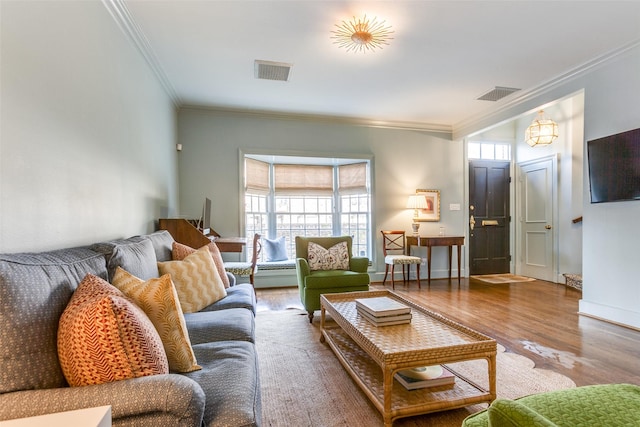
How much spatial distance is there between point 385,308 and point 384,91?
2.98 metres

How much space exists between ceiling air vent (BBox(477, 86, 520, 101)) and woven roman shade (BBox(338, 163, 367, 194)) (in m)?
1.96

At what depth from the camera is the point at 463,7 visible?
2371mm

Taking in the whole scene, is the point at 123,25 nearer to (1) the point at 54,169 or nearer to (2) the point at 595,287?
(1) the point at 54,169

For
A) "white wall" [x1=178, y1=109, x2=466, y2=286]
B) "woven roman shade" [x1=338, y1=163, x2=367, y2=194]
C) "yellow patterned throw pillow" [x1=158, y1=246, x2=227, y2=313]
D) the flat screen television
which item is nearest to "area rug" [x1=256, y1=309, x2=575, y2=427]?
"yellow patterned throw pillow" [x1=158, y1=246, x2=227, y2=313]

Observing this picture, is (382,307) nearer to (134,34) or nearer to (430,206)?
(134,34)

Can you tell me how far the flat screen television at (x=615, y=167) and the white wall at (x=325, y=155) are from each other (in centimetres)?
230

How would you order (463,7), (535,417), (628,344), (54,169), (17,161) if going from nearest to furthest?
(535,417) < (17,161) < (54,169) < (463,7) < (628,344)

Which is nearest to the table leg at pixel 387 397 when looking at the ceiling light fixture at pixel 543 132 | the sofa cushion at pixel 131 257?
the sofa cushion at pixel 131 257

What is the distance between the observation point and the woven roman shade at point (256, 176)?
15.9 ft

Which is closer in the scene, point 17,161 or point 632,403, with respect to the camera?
point 632,403

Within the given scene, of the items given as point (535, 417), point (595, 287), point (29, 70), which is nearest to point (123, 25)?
point (29, 70)

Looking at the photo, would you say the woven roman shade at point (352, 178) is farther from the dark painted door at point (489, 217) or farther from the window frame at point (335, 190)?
the dark painted door at point (489, 217)

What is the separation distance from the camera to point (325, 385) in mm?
1953

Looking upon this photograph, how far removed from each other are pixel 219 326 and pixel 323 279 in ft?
5.43
